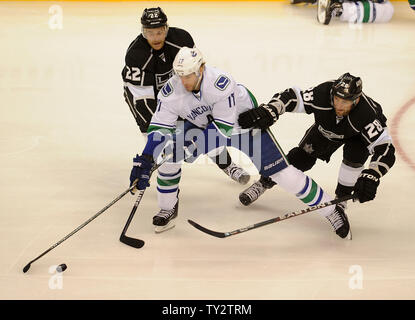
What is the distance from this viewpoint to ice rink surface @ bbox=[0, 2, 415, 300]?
145 inches

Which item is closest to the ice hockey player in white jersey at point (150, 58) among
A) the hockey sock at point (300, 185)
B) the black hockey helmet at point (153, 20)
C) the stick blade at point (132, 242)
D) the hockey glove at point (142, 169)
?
the black hockey helmet at point (153, 20)

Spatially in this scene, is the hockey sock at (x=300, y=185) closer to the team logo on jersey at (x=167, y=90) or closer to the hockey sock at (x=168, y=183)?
the hockey sock at (x=168, y=183)

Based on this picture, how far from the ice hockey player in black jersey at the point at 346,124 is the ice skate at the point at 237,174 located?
0.66 metres

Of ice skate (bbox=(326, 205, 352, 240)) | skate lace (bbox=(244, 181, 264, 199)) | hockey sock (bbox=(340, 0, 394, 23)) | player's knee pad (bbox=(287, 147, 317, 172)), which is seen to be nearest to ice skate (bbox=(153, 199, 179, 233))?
skate lace (bbox=(244, 181, 264, 199))

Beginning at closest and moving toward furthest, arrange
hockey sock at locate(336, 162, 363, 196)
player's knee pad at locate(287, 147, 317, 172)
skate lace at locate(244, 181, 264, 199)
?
1. hockey sock at locate(336, 162, 363, 196)
2. player's knee pad at locate(287, 147, 317, 172)
3. skate lace at locate(244, 181, 264, 199)

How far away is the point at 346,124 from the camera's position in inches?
159

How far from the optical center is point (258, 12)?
1019 centimetres

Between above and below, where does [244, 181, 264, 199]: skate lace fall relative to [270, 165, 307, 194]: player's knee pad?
below

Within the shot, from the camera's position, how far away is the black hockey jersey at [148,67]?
444cm

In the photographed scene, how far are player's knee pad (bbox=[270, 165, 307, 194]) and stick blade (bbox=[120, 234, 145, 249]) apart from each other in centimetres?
84

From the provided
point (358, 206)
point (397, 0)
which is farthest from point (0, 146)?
point (397, 0)

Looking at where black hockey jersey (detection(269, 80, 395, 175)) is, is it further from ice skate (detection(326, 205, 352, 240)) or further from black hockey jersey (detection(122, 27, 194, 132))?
black hockey jersey (detection(122, 27, 194, 132))

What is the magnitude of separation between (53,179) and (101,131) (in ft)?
3.28
